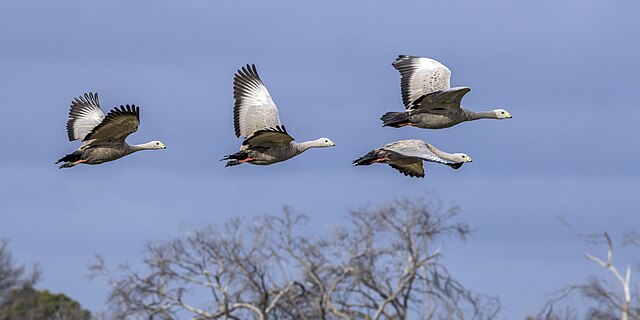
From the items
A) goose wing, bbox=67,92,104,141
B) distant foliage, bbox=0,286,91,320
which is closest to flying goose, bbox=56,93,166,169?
goose wing, bbox=67,92,104,141

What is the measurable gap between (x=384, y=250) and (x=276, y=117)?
1533 centimetres

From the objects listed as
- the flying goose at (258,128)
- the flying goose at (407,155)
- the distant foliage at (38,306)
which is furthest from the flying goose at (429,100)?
the distant foliage at (38,306)

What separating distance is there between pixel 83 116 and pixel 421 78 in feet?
25.7

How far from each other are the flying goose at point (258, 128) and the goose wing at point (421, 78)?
8.07 feet

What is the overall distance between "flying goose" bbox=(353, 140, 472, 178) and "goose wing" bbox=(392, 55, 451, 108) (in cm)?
186

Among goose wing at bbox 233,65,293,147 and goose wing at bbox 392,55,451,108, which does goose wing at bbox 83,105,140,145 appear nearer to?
goose wing at bbox 233,65,293,147

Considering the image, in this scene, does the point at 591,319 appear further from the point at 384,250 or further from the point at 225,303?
the point at 225,303

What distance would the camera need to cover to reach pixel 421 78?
45.5 meters

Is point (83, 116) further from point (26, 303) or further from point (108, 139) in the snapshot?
point (26, 303)

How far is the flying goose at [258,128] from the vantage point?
41844mm

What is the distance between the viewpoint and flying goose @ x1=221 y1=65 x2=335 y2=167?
137 feet

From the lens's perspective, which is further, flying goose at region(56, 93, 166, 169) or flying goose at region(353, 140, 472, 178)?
flying goose at region(56, 93, 166, 169)

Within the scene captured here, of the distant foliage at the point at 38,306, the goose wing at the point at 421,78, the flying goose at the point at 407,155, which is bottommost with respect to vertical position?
the flying goose at the point at 407,155

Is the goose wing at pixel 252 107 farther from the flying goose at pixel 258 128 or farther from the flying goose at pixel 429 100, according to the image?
the flying goose at pixel 429 100
